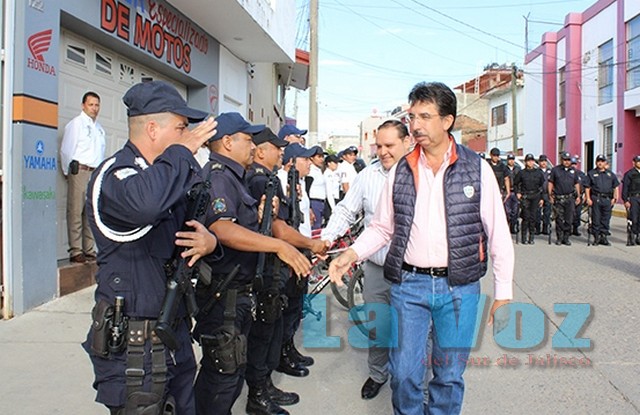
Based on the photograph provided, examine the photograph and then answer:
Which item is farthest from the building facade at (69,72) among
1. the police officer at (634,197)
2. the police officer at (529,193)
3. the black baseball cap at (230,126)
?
the police officer at (634,197)

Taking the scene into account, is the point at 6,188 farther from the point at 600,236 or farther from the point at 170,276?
the point at 600,236

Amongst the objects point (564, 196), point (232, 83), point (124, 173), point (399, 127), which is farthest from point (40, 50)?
point (564, 196)

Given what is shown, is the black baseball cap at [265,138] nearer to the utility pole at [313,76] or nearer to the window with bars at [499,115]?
the utility pole at [313,76]

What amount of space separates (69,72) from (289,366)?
14.9ft

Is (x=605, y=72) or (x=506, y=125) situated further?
(x=506, y=125)

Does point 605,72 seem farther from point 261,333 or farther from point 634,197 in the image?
point 261,333

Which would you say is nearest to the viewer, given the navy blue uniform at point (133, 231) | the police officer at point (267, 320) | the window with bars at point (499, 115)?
the navy blue uniform at point (133, 231)

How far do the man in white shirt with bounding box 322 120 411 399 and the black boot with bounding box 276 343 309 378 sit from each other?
63 centimetres

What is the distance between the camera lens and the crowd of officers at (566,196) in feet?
41.8

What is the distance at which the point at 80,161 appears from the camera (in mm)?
6363

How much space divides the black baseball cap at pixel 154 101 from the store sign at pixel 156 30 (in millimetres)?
5168

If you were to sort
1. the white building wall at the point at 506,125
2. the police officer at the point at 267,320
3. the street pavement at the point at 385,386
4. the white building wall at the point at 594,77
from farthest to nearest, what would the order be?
the white building wall at the point at 506,125 < the white building wall at the point at 594,77 < the street pavement at the point at 385,386 < the police officer at the point at 267,320

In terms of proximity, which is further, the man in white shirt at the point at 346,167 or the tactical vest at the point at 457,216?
the man in white shirt at the point at 346,167

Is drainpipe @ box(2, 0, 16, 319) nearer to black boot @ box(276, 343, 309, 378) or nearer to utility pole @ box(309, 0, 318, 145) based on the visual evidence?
black boot @ box(276, 343, 309, 378)
